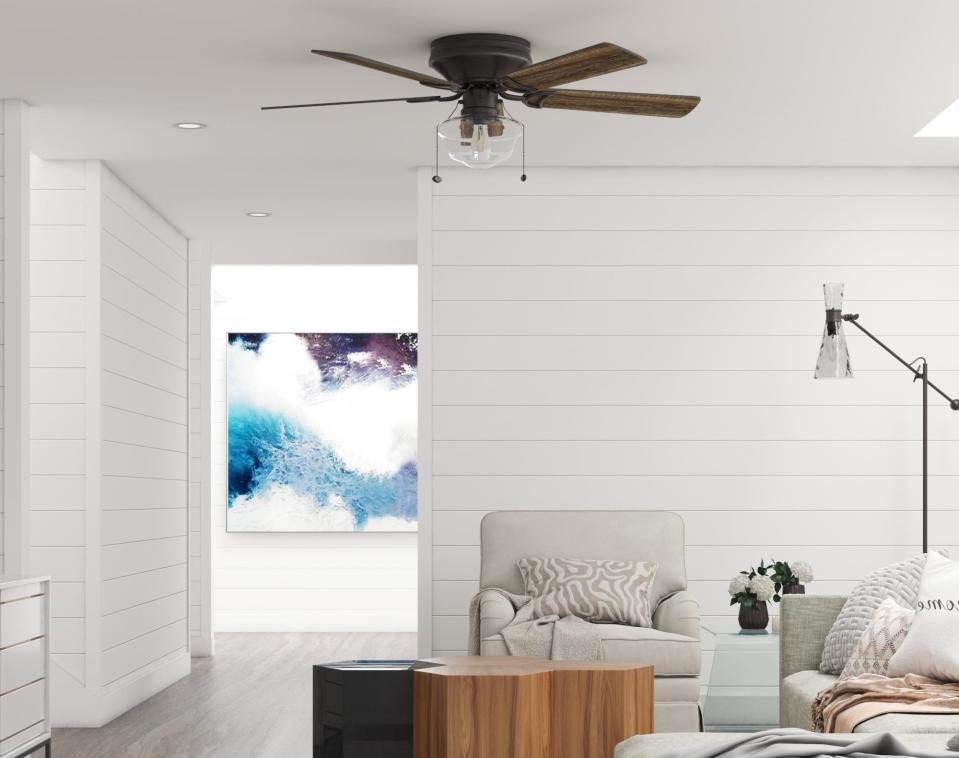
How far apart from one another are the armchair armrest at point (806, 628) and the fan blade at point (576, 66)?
1916 mm

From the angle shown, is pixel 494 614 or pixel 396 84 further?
pixel 494 614

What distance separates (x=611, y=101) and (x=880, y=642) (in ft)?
6.34

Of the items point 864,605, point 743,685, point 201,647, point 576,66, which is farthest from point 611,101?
point 201,647

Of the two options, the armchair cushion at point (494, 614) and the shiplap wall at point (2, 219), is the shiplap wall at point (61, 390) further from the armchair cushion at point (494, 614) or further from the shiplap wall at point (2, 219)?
the armchair cushion at point (494, 614)

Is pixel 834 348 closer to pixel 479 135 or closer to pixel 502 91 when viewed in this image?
pixel 502 91

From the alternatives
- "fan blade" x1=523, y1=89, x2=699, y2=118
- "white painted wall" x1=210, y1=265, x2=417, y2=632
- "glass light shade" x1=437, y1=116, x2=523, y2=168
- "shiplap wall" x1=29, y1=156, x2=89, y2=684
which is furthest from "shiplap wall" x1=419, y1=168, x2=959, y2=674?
"white painted wall" x1=210, y1=265, x2=417, y2=632

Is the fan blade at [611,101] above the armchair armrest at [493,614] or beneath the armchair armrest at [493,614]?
above

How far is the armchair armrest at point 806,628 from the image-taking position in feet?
14.1

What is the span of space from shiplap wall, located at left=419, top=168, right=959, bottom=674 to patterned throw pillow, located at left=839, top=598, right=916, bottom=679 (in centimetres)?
225

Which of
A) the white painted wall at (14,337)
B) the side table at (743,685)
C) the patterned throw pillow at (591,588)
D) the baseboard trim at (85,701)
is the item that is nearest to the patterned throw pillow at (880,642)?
the side table at (743,685)

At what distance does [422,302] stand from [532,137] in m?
1.05

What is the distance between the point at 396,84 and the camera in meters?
4.96

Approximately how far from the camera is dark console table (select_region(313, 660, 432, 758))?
12.7ft

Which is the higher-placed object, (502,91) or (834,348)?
(502,91)
